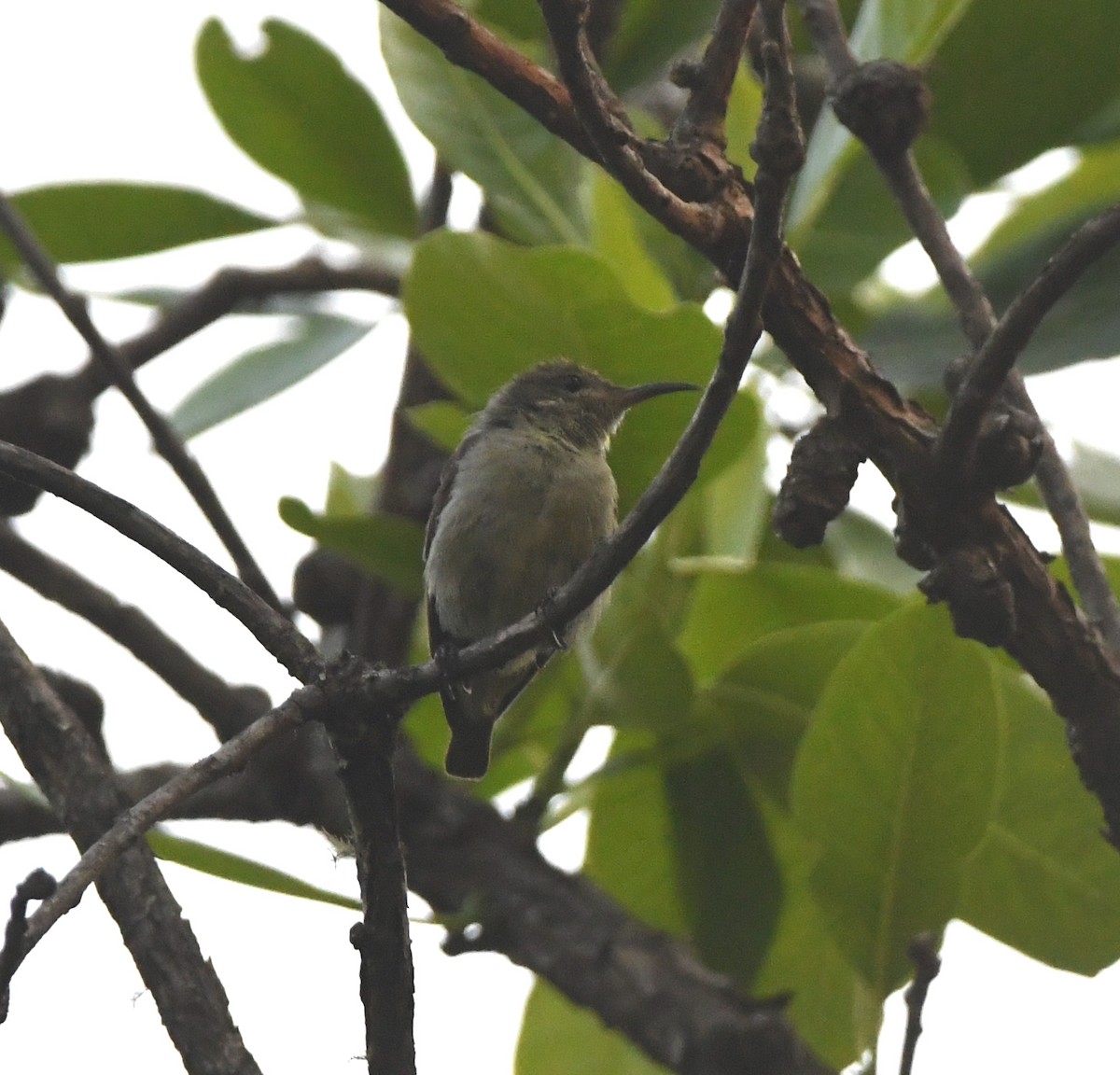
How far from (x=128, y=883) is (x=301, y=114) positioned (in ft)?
8.66

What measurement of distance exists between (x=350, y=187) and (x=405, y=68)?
2.53ft

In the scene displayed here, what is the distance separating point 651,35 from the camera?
4176 millimetres

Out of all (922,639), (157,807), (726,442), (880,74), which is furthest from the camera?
(726,442)

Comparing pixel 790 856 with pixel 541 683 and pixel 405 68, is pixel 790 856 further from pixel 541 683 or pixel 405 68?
pixel 405 68

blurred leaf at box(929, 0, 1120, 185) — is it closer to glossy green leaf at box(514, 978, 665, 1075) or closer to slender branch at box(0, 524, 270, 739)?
slender branch at box(0, 524, 270, 739)

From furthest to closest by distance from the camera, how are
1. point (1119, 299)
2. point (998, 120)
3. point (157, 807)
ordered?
point (998, 120)
point (1119, 299)
point (157, 807)

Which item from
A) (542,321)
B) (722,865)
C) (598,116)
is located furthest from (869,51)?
(722,865)

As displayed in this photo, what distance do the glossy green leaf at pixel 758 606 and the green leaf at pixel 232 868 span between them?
3.36ft

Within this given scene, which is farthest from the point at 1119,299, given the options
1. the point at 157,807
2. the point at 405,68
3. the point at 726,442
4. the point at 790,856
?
the point at 157,807

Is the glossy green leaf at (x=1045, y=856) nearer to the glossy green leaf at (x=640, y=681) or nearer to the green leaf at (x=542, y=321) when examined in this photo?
the glossy green leaf at (x=640, y=681)

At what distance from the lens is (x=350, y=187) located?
4.59 metres

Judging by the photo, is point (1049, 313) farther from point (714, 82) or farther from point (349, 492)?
point (349, 492)

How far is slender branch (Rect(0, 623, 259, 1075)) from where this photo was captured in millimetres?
2420

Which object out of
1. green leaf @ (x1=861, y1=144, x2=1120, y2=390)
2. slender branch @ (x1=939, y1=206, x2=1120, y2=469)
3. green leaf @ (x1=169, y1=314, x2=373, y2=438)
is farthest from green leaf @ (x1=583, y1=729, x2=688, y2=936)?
slender branch @ (x1=939, y1=206, x2=1120, y2=469)
